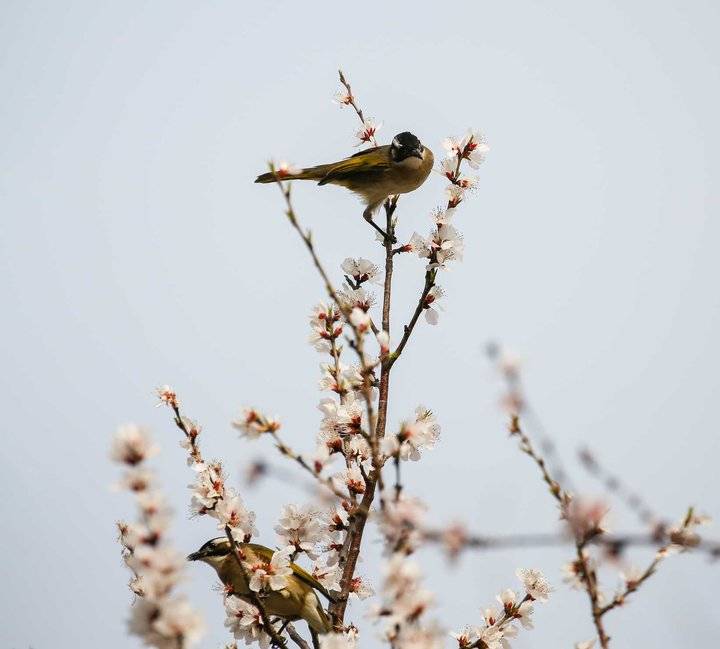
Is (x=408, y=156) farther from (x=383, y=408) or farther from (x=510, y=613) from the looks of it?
(x=510, y=613)

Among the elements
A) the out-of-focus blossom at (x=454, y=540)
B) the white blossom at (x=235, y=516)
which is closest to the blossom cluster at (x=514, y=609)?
the white blossom at (x=235, y=516)

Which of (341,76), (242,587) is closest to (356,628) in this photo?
(242,587)

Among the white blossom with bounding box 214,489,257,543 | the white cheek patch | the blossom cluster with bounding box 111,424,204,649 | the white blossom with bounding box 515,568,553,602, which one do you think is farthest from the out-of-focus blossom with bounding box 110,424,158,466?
the white cheek patch

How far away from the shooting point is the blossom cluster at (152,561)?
5.61 feet

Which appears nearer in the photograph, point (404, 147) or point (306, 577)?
point (306, 577)

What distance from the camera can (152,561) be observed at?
Result: 1.79 m

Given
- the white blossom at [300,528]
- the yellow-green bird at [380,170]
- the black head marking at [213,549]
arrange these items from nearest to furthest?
the white blossom at [300,528]
the black head marking at [213,549]
the yellow-green bird at [380,170]

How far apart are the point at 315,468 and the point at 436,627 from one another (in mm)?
754

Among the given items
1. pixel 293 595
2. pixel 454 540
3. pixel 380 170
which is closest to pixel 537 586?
pixel 293 595

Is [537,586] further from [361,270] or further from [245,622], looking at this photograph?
[361,270]

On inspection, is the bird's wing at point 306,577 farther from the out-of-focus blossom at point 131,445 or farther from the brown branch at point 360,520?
the out-of-focus blossom at point 131,445

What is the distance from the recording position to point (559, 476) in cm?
218

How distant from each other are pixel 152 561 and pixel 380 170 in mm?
4020

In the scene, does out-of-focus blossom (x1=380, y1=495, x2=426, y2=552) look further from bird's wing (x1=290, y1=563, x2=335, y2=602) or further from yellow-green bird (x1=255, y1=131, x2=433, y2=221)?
yellow-green bird (x1=255, y1=131, x2=433, y2=221)
